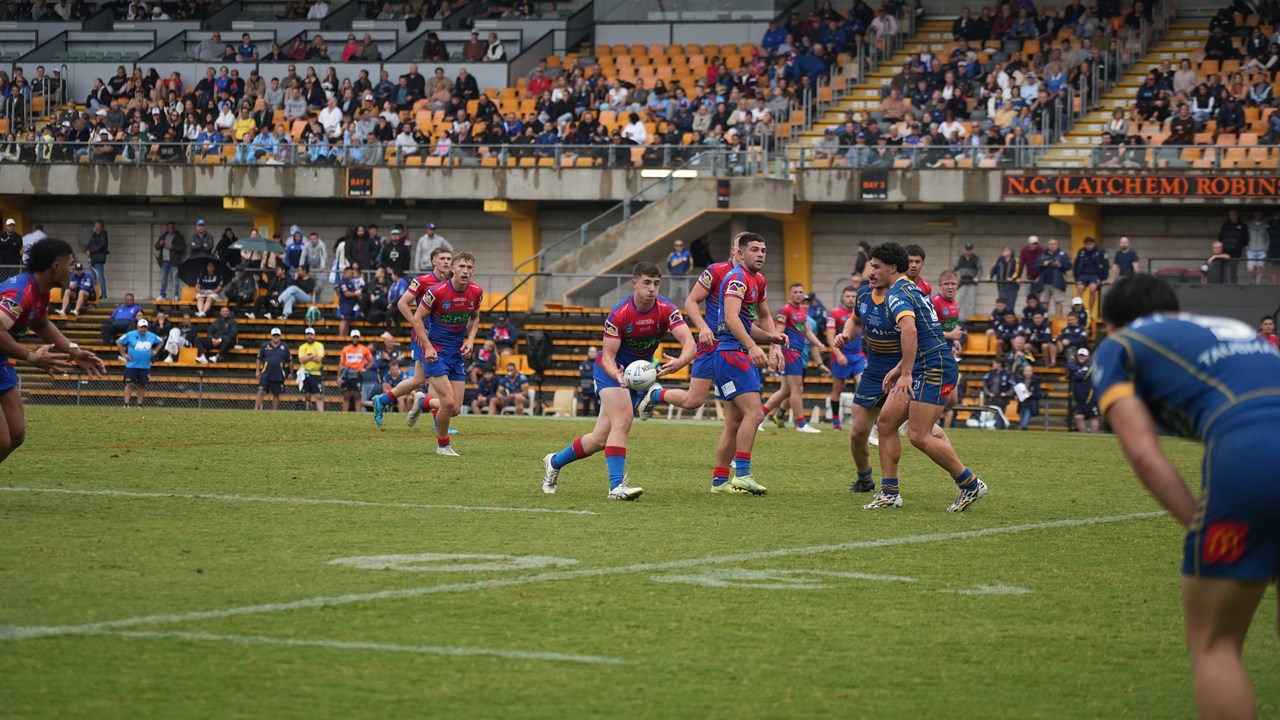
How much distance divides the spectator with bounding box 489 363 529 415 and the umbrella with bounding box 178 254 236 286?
1001 centimetres

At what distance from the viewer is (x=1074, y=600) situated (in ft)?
28.1

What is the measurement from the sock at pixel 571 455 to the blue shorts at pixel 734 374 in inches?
53.8

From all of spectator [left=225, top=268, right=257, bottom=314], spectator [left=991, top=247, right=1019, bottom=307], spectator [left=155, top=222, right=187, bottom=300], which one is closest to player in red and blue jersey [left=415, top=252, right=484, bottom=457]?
spectator [left=991, top=247, right=1019, bottom=307]

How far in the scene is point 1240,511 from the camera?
486 centimetres

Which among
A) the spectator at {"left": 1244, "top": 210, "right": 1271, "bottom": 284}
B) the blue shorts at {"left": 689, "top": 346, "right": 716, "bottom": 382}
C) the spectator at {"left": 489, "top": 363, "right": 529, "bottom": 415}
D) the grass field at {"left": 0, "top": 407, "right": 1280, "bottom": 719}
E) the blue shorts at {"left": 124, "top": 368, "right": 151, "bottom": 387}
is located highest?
the spectator at {"left": 1244, "top": 210, "right": 1271, "bottom": 284}

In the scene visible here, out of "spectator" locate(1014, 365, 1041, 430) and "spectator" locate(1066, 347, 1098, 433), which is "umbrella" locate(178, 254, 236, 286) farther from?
"spectator" locate(1066, 347, 1098, 433)

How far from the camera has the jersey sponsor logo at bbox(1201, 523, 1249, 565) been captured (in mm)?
4879

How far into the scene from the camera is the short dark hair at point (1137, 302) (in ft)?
17.4

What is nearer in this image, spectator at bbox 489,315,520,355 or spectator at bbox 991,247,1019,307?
spectator at bbox 991,247,1019,307

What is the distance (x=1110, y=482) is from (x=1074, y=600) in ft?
26.9

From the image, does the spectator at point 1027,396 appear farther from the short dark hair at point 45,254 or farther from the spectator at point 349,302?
the short dark hair at point 45,254

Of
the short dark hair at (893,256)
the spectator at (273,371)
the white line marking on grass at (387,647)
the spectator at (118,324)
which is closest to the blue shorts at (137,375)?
the spectator at (273,371)

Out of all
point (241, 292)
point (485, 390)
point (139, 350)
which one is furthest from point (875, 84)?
point (139, 350)

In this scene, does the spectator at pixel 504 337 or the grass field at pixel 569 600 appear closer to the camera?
the grass field at pixel 569 600
